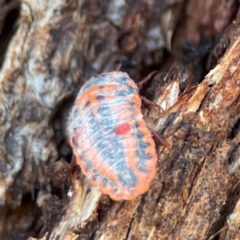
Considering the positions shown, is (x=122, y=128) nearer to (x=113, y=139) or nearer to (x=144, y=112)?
(x=113, y=139)

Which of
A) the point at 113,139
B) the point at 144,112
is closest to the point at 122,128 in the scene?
the point at 113,139

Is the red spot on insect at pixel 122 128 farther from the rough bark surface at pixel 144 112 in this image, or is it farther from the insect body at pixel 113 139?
the rough bark surface at pixel 144 112

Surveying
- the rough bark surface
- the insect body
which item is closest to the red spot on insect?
the insect body

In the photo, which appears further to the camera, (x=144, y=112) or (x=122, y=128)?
(x=144, y=112)

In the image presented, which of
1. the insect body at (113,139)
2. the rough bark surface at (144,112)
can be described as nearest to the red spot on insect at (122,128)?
the insect body at (113,139)
